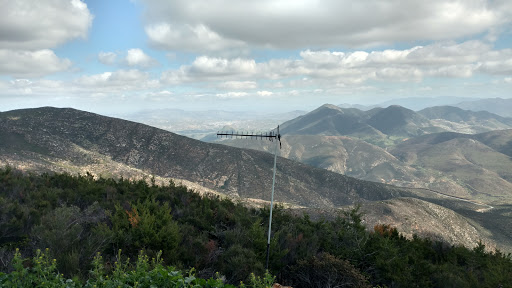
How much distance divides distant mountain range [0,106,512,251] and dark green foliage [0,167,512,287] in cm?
3143

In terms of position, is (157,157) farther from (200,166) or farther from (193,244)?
(193,244)

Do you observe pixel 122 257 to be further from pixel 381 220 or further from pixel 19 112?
pixel 19 112

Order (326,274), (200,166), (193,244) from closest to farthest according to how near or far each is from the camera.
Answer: (326,274), (193,244), (200,166)

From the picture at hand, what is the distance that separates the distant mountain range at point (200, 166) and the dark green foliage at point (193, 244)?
31.4 m

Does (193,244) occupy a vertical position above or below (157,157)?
above

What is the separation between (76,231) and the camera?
32.5ft

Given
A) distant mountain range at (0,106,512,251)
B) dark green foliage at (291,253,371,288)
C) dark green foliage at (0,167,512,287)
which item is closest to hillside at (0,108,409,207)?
distant mountain range at (0,106,512,251)

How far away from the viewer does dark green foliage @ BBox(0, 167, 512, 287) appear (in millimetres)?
9562

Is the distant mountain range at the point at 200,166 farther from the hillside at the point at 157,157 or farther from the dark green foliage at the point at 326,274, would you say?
the dark green foliage at the point at 326,274

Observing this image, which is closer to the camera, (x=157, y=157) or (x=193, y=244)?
(x=193, y=244)

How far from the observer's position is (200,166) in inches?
3022

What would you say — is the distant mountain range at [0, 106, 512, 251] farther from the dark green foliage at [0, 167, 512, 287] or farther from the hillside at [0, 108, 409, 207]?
the dark green foliage at [0, 167, 512, 287]

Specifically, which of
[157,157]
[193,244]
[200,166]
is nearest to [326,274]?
[193,244]

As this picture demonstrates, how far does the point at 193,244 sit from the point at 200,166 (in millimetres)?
66196
